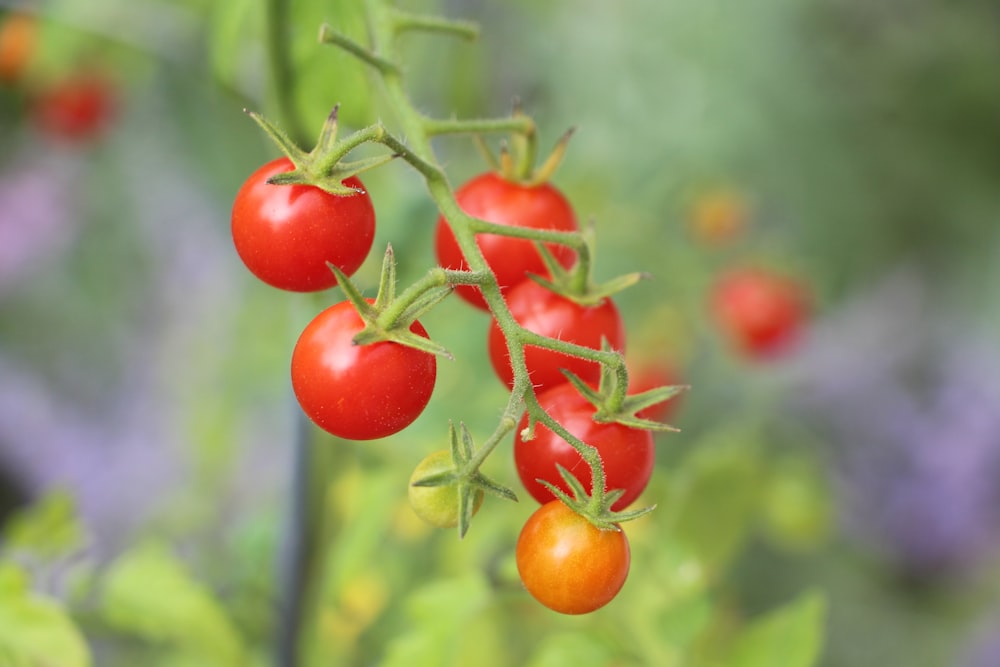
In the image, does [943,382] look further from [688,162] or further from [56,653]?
[56,653]

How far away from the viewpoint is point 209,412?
175 centimetres

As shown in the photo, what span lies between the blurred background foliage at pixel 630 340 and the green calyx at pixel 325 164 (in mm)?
187

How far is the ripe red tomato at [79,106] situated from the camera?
1957 millimetres

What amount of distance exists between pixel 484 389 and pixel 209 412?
691 mm

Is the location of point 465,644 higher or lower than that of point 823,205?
higher

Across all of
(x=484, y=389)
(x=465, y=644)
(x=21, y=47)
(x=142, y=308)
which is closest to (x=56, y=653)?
(x=465, y=644)

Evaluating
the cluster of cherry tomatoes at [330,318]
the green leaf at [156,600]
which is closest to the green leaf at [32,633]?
the green leaf at [156,600]

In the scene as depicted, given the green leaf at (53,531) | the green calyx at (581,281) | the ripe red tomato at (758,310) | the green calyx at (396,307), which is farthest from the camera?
the ripe red tomato at (758,310)

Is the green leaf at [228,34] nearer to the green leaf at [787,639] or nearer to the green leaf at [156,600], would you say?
the green leaf at [156,600]

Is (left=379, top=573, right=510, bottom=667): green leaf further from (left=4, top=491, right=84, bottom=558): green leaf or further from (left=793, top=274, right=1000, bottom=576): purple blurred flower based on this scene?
(left=793, top=274, right=1000, bottom=576): purple blurred flower

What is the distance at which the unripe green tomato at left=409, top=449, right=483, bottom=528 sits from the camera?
1.68 feet

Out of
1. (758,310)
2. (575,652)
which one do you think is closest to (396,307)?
(575,652)

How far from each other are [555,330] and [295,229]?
0.18 m

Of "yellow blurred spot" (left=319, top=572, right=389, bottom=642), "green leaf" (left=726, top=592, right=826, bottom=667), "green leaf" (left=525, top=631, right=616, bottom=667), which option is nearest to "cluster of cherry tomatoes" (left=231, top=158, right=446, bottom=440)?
"green leaf" (left=525, top=631, right=616, bottom=667)
